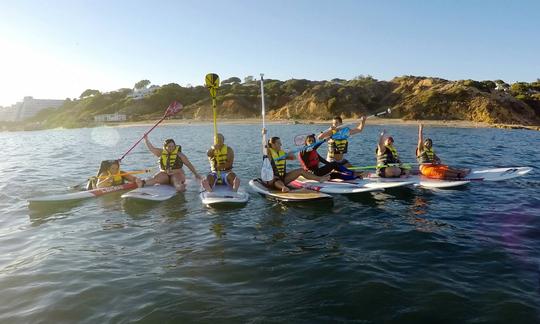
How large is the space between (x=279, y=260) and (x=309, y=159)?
6.12 meters

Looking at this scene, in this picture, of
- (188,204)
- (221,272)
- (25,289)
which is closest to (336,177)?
(188,204)

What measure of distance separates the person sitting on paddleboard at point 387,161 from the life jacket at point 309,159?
2003 mm

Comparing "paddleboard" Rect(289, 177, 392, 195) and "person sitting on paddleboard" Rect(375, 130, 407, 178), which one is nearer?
"paddleboard" Rect(289, 177, 392, 195)

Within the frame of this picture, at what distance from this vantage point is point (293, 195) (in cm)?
1091

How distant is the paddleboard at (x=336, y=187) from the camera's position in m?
11.3

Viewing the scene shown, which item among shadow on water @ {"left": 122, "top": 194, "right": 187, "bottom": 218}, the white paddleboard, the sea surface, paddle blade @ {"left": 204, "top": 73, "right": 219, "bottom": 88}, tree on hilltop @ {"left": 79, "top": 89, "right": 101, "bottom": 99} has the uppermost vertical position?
tree on hilltop @ {"left": 79, "top": 89, "right": 101, "bottom": 99}

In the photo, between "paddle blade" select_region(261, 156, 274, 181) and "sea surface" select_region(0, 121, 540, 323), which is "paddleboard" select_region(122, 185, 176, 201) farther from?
"paddle blade" select_region(261, 156, 274, 181)

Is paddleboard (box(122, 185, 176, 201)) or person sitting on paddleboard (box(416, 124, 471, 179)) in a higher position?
person sitting on paddleboard (box(416, 124, 471, 179))

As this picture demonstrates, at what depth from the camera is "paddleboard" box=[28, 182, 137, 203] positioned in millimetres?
11211

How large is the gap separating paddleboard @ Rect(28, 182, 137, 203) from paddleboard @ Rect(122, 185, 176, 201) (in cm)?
117

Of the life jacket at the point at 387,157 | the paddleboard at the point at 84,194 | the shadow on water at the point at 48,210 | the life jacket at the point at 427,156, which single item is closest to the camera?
the shadow on water at the point at 48,210

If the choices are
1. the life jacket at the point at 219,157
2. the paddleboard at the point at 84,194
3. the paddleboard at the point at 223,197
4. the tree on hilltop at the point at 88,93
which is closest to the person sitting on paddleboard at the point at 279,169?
the paddleboard at the point at 223,197

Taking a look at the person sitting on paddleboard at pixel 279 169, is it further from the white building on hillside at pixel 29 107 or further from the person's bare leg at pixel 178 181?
the white building on hillside at pixel 29 107

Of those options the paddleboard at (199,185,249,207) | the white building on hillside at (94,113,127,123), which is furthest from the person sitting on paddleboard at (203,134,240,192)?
the white building on hillside at (94,113,127,123)
